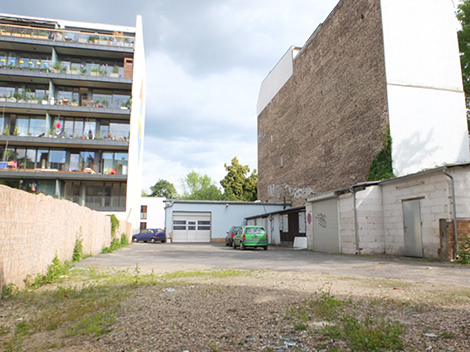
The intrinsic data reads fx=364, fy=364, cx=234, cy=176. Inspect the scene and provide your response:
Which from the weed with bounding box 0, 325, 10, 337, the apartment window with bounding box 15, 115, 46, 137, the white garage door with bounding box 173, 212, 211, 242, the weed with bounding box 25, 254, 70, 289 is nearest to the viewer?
the weed with bounding box 0, 325, 10, 337

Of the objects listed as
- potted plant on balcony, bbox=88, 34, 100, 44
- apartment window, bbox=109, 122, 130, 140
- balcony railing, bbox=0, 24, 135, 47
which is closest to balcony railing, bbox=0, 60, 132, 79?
balcony railing, bbox=0, 24, 135, 47

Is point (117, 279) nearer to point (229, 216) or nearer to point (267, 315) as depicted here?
point (267, 315)

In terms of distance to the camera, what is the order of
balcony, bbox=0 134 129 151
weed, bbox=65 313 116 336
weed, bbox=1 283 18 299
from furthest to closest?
balcony, bbox=0 134 129 151 → weed, bbox=1 283 18 299 → weed, bbox=65 313 116 336

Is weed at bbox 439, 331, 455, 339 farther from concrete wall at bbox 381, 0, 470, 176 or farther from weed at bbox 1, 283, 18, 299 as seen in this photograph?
concrete wall at bbox 381, 0, 470, 176

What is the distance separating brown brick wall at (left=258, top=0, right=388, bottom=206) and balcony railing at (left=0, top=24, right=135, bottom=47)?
16.5 m

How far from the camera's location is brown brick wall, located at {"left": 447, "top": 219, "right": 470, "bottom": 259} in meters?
12.4

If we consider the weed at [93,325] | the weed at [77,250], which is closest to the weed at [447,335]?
the weed at [93,325]

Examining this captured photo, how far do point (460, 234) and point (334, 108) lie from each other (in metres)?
14.8

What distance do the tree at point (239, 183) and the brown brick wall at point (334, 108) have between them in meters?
20.8

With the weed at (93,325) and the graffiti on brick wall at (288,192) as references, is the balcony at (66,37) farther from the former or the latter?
the weed at (93,325)

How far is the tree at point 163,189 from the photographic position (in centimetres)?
9169

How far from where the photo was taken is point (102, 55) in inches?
1364

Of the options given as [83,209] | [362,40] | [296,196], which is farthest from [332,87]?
[83,209]

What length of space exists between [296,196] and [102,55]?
22.5 m
